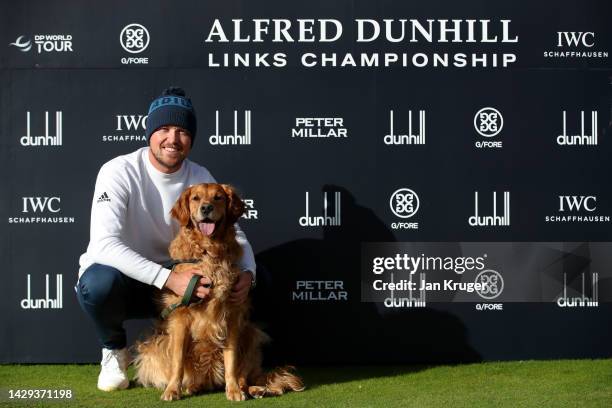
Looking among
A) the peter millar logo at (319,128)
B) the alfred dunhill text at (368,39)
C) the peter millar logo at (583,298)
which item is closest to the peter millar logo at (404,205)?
the peter millar logo at (319,128)

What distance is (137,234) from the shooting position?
4477mm

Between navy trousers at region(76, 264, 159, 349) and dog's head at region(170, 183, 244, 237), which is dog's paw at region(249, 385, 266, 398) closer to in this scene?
navy trousers at region(76, 264, 159, 349)

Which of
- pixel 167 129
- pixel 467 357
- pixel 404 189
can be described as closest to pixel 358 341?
pixel 467 357

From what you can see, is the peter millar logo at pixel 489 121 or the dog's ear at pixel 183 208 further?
the peter millar logo at pixel 489 121

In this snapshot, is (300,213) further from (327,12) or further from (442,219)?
(327,12)

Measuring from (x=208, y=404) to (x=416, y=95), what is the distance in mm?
2385

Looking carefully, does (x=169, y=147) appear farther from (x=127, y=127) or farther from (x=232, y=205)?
(x=127, y=127)

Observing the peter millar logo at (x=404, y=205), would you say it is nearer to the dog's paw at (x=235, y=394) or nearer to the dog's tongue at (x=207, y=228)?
the dog's tongue at (x=207, y=228)

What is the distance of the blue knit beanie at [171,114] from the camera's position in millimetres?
4406

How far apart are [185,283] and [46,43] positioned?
79.3 inches

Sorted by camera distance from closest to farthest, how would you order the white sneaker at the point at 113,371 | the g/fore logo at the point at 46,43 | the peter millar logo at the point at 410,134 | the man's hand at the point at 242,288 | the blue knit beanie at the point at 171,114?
the man's hand at the point at 242,288, the white sneaker at the point at 113,371, the blue knit beanie at the point at 171,114, the g/fore logo at the point at 46,43, the peter millar logo at the point at 410,134

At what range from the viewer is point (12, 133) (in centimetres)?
498

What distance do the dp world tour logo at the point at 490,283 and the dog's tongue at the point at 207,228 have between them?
75.6 inches

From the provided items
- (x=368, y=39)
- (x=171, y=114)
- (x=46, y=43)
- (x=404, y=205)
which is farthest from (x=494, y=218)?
(x=46, y=43)
